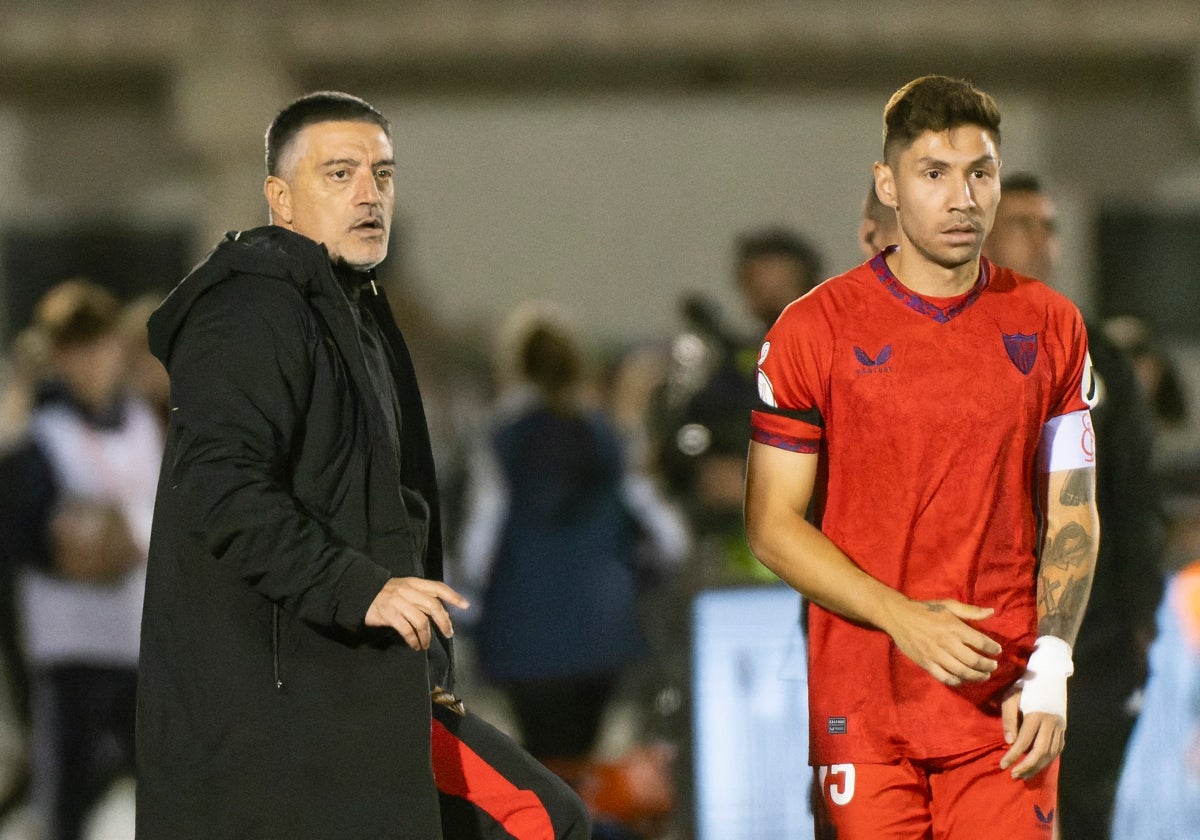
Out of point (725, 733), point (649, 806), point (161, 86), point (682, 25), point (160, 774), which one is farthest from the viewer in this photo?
point (161, 86)

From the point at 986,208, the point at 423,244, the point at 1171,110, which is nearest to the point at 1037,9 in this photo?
the point at 1171,110

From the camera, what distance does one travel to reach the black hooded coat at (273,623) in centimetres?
367

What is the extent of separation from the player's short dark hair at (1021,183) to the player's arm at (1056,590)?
4.38ft

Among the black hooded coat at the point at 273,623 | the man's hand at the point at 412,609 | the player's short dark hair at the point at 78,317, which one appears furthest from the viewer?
the player's short dark hair at the point at 78,317

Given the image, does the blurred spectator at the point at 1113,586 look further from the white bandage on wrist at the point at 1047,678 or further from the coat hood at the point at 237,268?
the coat hood at the point at 237,268

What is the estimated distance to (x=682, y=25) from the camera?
14938mm

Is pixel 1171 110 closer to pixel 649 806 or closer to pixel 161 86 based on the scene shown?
pixel 161 86

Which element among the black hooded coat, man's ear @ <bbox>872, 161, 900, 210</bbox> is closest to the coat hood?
the black hooded coat

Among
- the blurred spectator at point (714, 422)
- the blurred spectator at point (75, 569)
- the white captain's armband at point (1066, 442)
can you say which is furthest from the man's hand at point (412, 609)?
the blurred spectator at point (75, 569)

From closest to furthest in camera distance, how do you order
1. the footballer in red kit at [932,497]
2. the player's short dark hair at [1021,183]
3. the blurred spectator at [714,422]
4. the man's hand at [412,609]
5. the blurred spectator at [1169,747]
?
the man's hand at [412,609] < the footballer in red kit at [932,497] < the player's short dark hair at [1021,183] < the blurred spectator at [1169,747] < the blurred spectator at [714,422]

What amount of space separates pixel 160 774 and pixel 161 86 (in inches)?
512

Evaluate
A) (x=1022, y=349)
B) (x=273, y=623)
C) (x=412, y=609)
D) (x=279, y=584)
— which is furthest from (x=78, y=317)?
(x=1022, y=349)

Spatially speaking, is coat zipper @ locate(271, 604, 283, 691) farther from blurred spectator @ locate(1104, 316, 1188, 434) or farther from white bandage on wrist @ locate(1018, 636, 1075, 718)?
blurred spectator @ locate(1104, 316, 1188, 434)

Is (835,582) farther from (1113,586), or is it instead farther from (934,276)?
(1113,586)
